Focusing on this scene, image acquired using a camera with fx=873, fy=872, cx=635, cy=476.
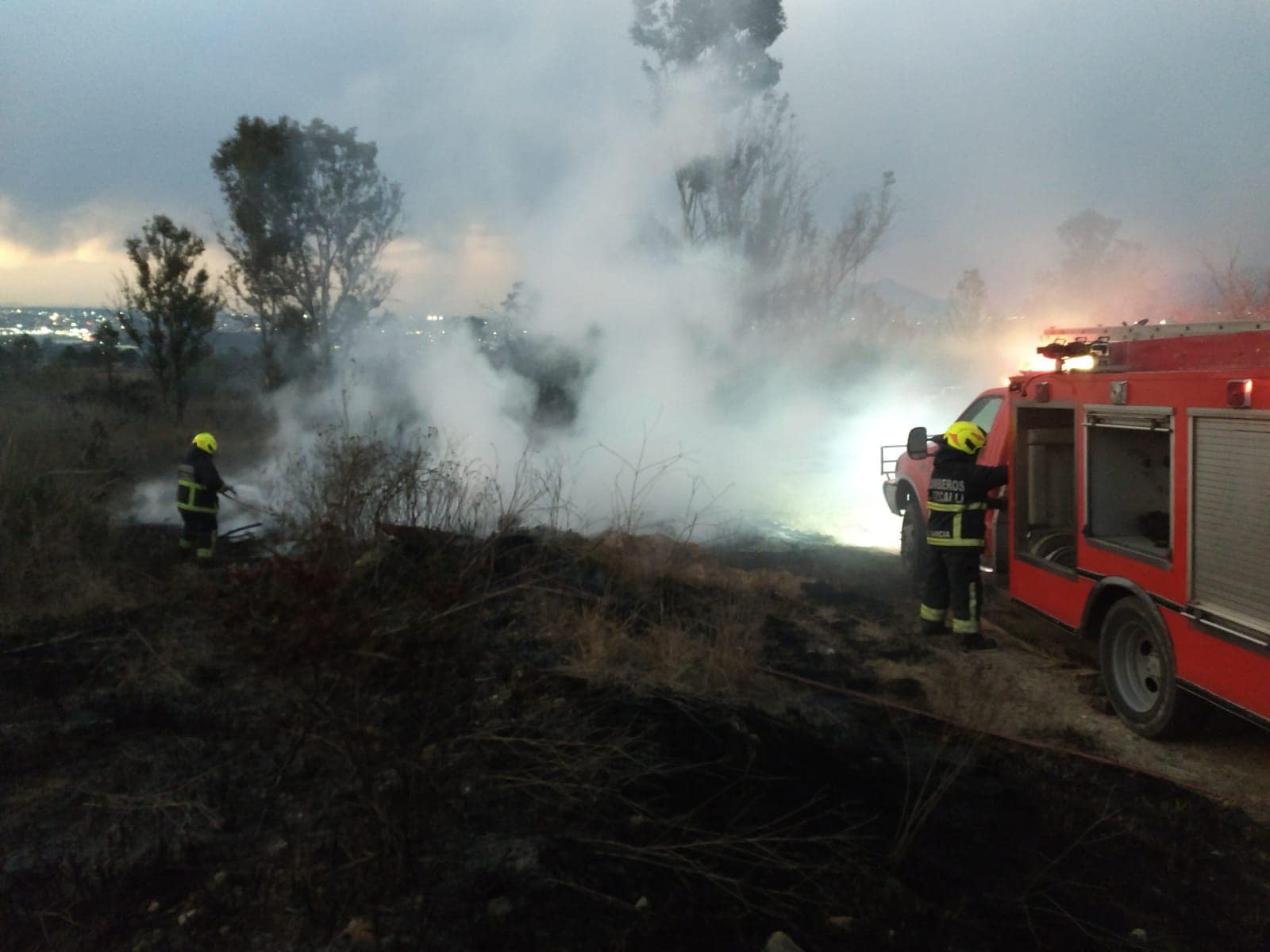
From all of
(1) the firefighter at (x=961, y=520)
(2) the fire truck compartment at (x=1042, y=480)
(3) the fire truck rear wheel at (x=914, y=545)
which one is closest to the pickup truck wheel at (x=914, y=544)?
(3) the fire truck rear wheel at (x=914, y=545)

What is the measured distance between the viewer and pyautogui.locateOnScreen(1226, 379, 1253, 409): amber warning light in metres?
3.88

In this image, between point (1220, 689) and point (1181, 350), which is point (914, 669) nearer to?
point (1220, 689)

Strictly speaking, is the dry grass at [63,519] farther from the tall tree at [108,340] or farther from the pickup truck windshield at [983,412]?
the pickup truck windshield at [983,412]

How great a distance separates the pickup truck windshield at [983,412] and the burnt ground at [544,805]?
9.67ft

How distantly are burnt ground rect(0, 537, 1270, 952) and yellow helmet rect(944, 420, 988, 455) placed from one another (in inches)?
75.8

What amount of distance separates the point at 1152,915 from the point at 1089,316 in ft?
124

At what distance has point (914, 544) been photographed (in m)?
8.34

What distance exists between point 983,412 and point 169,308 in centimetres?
1678

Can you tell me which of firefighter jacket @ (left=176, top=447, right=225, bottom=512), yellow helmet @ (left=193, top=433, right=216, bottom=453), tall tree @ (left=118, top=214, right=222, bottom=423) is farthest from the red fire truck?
tall tree @ (left=118, top=214, right=222, bottom=423)

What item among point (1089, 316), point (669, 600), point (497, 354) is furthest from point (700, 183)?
point (1089, 316)

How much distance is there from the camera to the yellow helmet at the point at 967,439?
248 inches

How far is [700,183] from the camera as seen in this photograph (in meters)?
21.6

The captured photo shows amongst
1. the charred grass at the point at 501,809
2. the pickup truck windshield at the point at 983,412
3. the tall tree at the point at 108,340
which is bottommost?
the charred grass at the point at 501,809

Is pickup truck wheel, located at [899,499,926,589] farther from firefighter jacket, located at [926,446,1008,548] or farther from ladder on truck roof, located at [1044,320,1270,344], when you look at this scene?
ladder on truck roof, located at [1044,320,1270,344]
